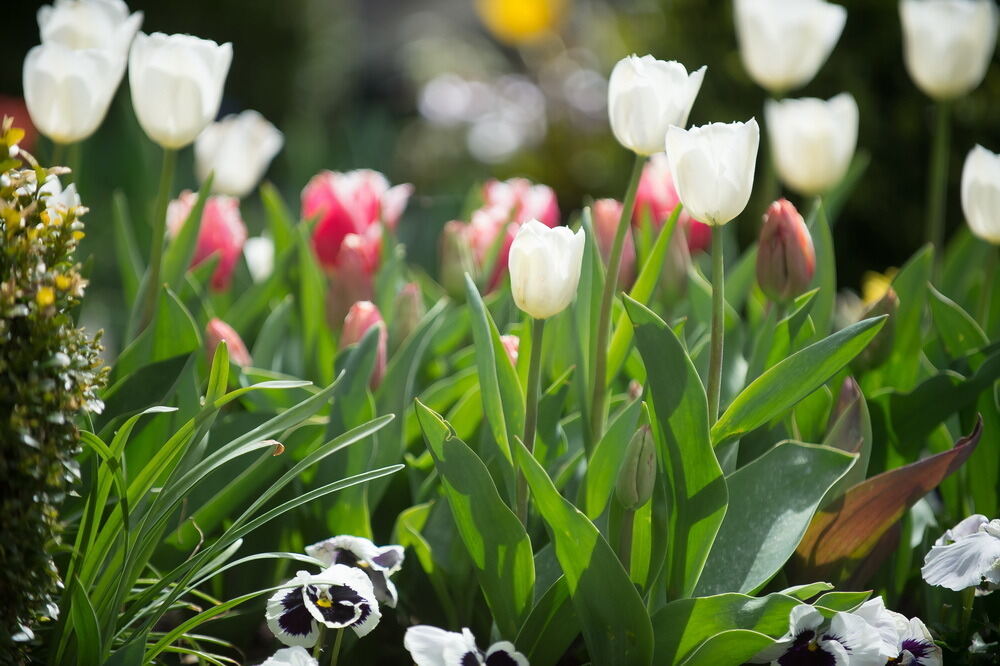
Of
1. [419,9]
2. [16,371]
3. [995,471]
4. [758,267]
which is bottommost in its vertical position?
[419,9]

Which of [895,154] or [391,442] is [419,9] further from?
Result: [391,442]

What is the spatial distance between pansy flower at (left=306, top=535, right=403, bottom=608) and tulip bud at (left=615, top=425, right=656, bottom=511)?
293 millimetres

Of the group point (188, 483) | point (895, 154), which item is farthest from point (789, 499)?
point (895, 154)

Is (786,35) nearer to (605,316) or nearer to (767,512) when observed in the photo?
(605,316)

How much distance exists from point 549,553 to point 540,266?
0.38m

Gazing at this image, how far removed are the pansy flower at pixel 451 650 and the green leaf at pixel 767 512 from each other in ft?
0.89

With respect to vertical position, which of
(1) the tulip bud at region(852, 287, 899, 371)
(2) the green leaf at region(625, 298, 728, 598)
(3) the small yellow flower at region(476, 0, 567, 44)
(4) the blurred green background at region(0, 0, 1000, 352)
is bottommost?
(3) the small yellow flower at region(476, 0, 567, 44)

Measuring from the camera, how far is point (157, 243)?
58.9 inches

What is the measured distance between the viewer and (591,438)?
1358 millimetres

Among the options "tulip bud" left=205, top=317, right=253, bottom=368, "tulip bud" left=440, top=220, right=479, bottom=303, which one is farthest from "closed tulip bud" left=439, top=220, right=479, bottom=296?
"tulip bud" left=205, top=317, right=253, bottom=368

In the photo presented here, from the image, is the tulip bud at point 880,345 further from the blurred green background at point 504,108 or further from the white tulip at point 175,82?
the blurred green background at point 504,108

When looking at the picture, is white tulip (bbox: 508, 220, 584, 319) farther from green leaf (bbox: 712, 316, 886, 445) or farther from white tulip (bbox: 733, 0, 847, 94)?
white tulip (bbox: 733, 0, 847, 94)

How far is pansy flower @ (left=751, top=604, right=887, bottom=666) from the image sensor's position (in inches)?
42.5

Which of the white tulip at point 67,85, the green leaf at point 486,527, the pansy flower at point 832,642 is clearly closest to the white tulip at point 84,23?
the white tulip at point 67,85
